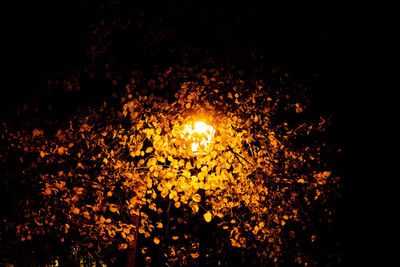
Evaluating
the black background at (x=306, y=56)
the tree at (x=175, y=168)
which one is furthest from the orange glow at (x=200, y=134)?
the black background at (x=306, y=56)

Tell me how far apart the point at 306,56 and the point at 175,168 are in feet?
18.9

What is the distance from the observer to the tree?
23.1ft

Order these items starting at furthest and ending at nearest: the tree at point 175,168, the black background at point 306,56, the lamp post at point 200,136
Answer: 1. the tree at point 175,168
2. the black background at point 306,56
3. the lamp post at point 200,136

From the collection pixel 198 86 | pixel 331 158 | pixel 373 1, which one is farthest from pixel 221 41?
pixel 331 158

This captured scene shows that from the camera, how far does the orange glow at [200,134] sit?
5.04 metres

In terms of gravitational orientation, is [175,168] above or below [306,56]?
below

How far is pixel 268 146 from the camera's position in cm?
882

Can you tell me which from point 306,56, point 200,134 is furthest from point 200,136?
point 306,56

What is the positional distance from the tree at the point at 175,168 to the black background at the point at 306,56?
90 centimetres

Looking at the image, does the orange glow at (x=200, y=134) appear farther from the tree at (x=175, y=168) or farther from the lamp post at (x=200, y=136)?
the tree at (x=175, y=168)

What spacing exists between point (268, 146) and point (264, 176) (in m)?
1.04

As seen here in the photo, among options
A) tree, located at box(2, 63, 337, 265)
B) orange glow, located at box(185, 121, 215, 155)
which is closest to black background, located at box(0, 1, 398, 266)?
tree, located at box(2, 63, 337, 265)

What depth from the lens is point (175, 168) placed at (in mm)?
7016

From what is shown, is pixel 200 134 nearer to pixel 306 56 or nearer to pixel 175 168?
pixel 175 168
